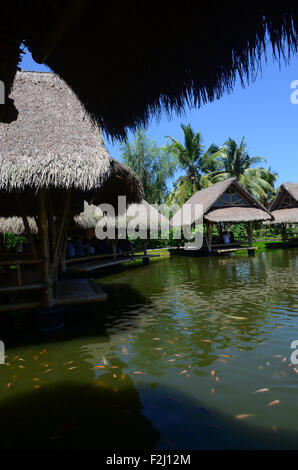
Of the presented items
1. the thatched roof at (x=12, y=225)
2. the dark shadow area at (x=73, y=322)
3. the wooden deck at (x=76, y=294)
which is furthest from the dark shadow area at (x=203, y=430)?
the thatched roof at (x=12, y=225)

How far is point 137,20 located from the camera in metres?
2.28

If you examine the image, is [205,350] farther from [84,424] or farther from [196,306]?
[196,306]

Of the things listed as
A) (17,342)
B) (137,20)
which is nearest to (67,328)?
(17,342)

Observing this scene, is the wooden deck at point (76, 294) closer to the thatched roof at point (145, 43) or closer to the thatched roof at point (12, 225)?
the thatched roof at point (145, 43)

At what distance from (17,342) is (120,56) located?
14.1ft

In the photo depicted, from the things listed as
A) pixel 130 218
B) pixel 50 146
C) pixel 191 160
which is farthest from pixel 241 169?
pixel 50 146

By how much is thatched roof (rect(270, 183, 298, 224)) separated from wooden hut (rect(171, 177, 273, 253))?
3.15 m

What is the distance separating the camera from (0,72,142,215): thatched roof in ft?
15.9

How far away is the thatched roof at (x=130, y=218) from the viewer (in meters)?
14.1

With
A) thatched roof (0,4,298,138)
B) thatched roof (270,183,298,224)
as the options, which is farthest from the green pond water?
thatched roof (270,183,298,224)

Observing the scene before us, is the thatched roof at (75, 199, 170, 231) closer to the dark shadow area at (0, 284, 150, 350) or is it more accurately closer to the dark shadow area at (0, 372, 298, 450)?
the dark shadow area at (0, 284, 150, 350)

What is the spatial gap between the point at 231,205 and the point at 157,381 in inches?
688

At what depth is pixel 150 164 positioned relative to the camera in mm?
29062
